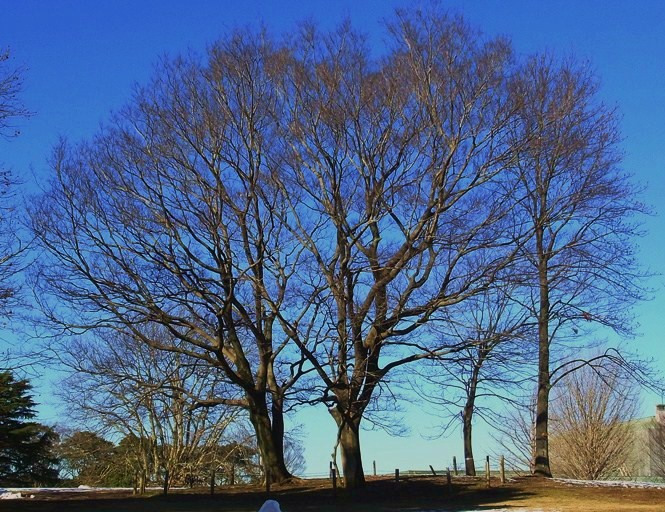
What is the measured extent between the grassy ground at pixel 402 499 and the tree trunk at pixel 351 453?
36 cm

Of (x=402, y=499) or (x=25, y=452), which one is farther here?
(x=25, y=452)

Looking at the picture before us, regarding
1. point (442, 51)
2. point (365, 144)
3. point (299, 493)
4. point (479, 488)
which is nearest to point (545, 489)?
point (479, 488)

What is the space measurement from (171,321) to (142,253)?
2008 millimetres

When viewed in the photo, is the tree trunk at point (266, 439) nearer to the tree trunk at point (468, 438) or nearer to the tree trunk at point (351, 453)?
the tree trunk at point (351, 453)

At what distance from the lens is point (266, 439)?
24.2 meters

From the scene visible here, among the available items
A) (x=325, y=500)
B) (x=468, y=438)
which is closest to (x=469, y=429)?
(x=468, y=438)

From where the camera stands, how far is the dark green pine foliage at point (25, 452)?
3909 cm

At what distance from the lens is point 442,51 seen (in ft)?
70.4

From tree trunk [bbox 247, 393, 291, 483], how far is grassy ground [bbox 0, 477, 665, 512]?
55 cm

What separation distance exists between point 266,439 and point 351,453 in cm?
269

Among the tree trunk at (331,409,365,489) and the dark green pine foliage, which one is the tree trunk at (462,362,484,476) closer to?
the tree trunk at (331,409,365,489)

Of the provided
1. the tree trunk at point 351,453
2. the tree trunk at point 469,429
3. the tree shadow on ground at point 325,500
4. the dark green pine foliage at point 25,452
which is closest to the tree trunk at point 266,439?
the tree shadow on ground at point 325,500

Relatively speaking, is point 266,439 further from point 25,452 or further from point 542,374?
point 25,452

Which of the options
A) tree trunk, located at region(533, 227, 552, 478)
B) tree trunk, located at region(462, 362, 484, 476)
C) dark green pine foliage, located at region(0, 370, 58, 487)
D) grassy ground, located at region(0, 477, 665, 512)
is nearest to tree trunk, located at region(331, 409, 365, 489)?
grassy ground, located at region(0, 477, 665, 512)
